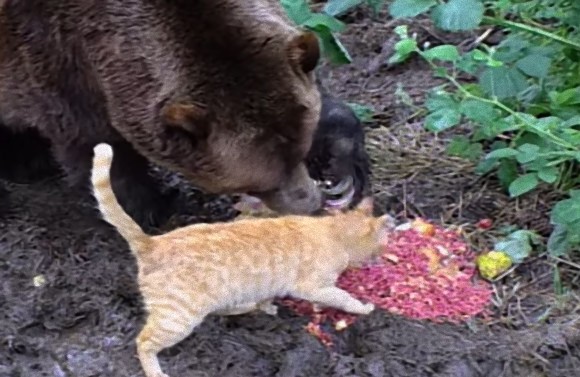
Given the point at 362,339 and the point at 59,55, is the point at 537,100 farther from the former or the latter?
the point at 59,55

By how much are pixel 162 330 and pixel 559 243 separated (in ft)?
4.53

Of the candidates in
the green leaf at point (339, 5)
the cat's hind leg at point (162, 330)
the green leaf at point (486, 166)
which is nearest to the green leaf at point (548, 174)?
the green leaf at point (486, 166)

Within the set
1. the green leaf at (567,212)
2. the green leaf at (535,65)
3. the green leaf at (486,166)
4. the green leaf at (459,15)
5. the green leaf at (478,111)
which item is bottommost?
the green leaf at (486,166)

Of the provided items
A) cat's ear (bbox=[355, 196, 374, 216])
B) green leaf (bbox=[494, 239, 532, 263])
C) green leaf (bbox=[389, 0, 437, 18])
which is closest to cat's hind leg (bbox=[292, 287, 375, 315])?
cat's ear (bbox=[355, 196, 374, 216])

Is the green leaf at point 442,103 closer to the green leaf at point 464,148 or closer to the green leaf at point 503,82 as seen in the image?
the green leaf at point 503,82

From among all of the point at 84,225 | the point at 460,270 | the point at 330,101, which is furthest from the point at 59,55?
the point at 460,270

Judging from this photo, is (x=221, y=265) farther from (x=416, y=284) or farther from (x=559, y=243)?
(x=559, y=243)

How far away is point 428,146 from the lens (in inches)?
208

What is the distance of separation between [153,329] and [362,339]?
679 mm

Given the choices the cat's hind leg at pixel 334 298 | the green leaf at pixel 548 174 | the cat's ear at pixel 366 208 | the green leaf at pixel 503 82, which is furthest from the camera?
the green leaf at pixel 503 82

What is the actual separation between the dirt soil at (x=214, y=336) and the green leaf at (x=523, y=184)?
241mm

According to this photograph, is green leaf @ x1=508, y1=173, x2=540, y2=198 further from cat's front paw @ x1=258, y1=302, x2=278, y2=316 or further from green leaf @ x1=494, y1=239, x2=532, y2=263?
cat's front paw @ x1=258, y1=302, x2=278, y2=316

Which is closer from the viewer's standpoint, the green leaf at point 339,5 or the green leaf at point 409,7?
the green leaf at point 409,7

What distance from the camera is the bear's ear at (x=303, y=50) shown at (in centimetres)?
434
